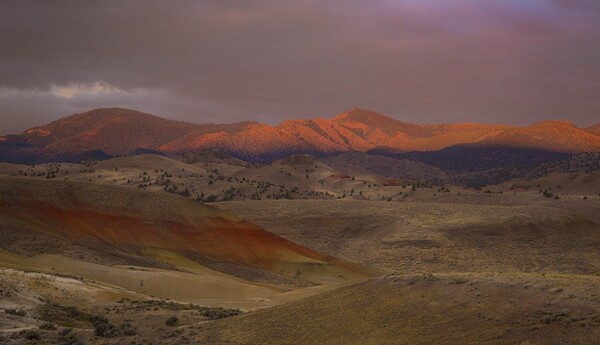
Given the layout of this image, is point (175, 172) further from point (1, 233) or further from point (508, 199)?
point (1, 233)

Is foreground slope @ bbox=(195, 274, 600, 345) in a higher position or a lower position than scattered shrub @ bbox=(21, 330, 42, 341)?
higher

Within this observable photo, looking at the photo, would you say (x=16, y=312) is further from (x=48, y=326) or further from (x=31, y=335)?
(x=31, y=335)

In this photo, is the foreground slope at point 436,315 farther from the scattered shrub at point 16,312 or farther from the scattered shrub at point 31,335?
the scattered shrub at point 16,312

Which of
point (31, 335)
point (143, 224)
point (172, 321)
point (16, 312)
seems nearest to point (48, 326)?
point (31, 335)

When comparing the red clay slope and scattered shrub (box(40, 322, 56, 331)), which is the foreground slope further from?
the red clay slope

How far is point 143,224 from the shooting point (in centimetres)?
6650

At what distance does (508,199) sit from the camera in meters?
109

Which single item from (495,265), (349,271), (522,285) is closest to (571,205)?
(495,265)

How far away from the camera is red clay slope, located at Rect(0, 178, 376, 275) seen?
60750 millimetres

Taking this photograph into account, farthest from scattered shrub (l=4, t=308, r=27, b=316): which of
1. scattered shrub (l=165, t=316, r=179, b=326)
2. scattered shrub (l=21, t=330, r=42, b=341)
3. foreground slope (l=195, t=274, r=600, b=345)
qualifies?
foreground slope (l=195, t=274, r=600, b=345)

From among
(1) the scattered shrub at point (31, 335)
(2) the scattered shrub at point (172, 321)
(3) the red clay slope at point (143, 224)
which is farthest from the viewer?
(3) the red clay slope at point (143, 224)

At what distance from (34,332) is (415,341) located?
14.3 metres

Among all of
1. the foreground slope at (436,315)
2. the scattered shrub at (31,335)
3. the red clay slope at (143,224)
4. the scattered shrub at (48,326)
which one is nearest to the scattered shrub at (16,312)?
the scattered shrub at (48,326)

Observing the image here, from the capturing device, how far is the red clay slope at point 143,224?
199 ft
